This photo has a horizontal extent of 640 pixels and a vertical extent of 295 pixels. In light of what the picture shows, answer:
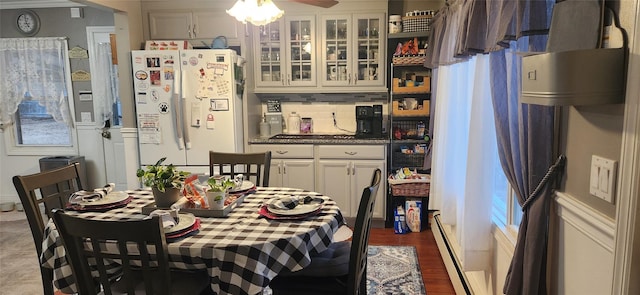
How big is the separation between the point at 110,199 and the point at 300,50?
253 cm

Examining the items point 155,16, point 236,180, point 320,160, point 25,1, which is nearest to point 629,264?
point 236,180

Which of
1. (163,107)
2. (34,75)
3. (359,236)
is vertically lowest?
(359,236)

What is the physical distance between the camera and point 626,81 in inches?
39.7

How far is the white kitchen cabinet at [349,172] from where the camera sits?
3.95 m

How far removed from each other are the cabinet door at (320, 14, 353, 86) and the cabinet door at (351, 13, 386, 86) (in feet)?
0.22

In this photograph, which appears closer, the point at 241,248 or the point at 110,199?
the point at 241,248

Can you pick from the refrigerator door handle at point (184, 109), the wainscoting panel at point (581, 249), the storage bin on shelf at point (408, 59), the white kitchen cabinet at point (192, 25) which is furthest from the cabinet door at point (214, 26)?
the wainscoting panel at point (581, 249)

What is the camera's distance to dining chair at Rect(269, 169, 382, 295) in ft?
5.90

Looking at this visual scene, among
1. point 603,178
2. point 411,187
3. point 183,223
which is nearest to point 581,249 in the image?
point 603,178

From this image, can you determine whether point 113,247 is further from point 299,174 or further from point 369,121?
point 369,121

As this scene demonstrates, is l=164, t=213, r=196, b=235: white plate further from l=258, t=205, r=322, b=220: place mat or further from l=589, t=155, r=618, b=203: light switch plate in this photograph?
l=589, t=155, r=618, b=203: light switch plate

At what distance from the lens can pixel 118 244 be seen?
146 cm

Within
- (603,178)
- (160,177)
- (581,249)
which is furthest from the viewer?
(160,177)

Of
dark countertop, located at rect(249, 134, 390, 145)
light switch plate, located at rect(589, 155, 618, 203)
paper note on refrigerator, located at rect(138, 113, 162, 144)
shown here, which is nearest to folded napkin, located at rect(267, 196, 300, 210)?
light switch plate, located at rect(589, 155, 618, 203)
